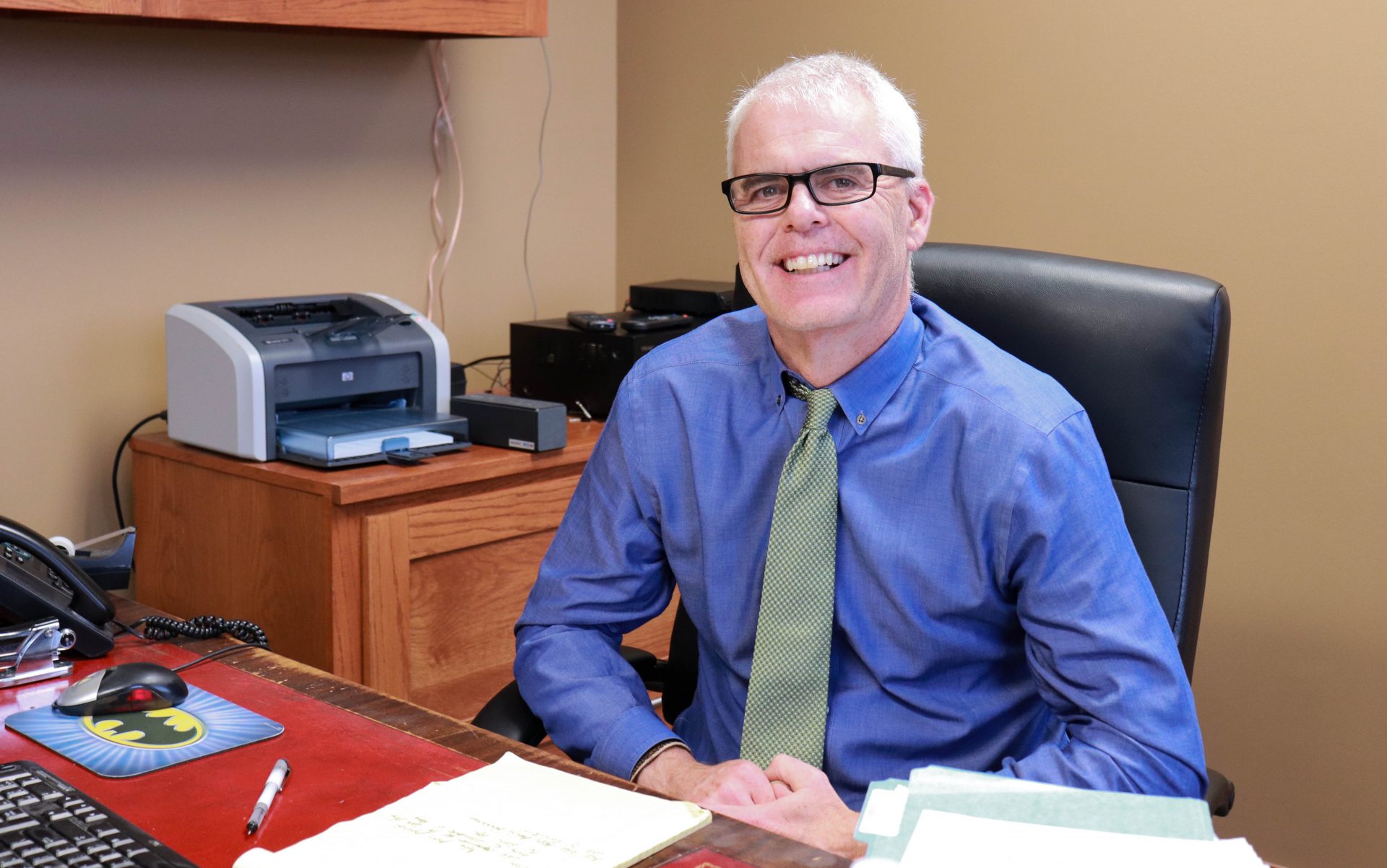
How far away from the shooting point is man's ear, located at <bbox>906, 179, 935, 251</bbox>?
1.35 m

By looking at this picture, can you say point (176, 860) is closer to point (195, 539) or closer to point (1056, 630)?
point (1056, 630)

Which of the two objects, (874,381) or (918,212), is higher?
(918,212)

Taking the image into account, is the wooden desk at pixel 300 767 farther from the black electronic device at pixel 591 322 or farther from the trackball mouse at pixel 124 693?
the black electronic device at pixel 591 322

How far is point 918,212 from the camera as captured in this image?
1.37 meters

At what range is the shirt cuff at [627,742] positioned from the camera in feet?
4.20

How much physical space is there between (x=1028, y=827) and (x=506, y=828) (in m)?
0.34

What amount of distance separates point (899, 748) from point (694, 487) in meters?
0.34

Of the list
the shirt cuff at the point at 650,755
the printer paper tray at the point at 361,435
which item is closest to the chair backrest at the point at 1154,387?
the shirt cuff at the point at 650,755

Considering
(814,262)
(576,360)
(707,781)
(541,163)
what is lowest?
(707,781)

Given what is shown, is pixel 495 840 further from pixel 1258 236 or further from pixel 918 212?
pixel 1258 236

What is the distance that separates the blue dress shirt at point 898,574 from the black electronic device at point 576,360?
96 centimetres

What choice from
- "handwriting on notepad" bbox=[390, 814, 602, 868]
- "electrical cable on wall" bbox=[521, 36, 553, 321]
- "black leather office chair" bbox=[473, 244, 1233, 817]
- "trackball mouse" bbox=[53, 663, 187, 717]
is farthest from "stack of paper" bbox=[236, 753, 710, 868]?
"electrical cable on wall" bbox=[521, 36, 553, 321]

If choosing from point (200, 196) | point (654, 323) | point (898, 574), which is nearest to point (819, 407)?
point (898, 574)

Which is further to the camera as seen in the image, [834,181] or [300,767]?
[834,181]
